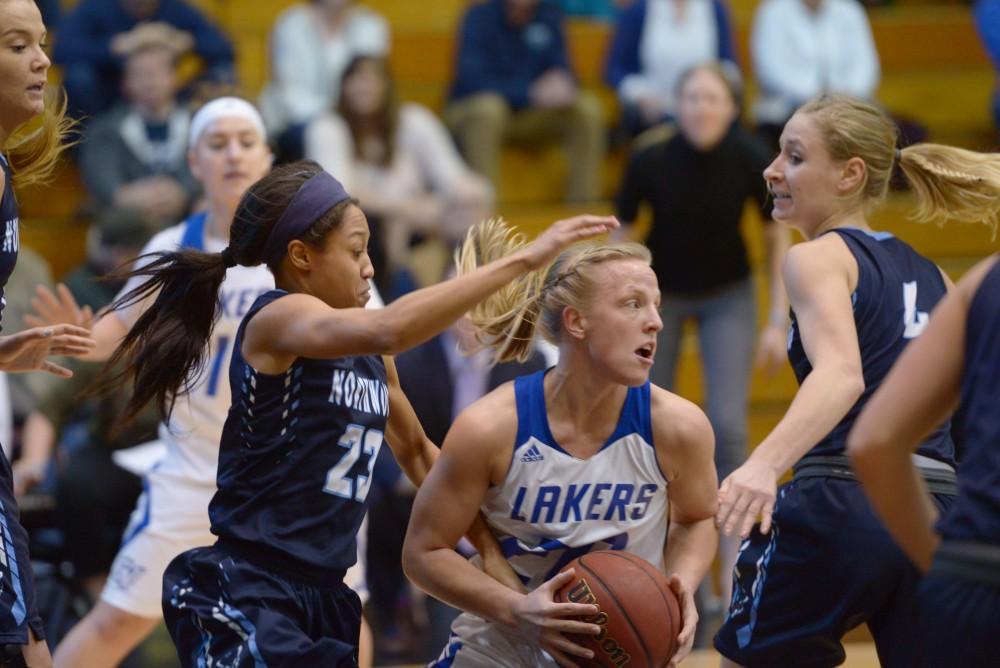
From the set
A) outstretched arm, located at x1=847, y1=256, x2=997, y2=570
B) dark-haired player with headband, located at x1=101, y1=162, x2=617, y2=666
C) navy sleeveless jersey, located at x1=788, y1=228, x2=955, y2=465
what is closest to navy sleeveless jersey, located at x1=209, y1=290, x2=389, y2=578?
dark-haired player with headband, located at x1=101, y1=162, x2=617, y2=666

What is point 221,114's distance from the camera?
478 cm

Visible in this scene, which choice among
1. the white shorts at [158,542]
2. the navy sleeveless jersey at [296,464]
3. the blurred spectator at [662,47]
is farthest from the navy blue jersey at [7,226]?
the blurred spectator at [662,47]

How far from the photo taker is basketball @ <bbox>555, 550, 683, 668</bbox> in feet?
10.7

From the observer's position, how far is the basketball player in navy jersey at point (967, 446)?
240cm

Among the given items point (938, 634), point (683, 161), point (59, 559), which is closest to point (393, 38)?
point (683, 161)

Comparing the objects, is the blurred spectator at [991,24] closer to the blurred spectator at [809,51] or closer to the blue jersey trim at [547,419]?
the blurred spectator at [809,51]

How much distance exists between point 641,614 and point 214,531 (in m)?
0.98

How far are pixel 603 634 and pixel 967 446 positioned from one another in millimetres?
1036

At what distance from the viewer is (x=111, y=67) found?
794 cm

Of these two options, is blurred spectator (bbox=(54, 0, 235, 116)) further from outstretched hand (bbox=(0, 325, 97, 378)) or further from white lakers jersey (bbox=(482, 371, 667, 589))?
white lakers jersey (bbox=(482, 371, 667, 589))

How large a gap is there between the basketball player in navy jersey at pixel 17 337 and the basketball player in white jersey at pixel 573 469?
864 millimetres

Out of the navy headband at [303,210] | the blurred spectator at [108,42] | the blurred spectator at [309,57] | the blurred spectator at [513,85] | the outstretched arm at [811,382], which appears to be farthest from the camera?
the blurred spectator at [513,85]

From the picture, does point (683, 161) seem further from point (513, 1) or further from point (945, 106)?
point (945, 106)

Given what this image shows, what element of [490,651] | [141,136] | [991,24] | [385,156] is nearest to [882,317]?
[490,651]
